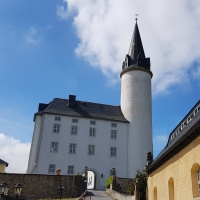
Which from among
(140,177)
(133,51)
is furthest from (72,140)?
(133,51)

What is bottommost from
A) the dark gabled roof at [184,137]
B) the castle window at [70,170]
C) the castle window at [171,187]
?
the castle window at [171,187]

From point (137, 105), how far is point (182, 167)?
1331 inches

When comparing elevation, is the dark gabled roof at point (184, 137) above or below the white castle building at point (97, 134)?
below

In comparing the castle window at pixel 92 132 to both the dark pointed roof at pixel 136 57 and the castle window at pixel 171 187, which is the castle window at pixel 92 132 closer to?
the dark pointed roof at pixel 136 57

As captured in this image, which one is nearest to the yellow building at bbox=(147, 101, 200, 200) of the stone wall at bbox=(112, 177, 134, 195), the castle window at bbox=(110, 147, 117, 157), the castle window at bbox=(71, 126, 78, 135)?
the stone wall at bbox=(112, 177, 134, 195)

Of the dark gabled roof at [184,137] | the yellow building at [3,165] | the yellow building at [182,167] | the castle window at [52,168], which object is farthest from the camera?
the yellow building at [3,165]

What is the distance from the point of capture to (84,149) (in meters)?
38.8

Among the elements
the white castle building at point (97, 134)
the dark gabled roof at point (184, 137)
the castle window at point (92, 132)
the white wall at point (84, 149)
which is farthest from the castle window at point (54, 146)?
the dark gabled roof at point (184, 137)

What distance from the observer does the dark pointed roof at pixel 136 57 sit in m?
46.6

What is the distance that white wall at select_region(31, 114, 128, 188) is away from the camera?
3728 cm

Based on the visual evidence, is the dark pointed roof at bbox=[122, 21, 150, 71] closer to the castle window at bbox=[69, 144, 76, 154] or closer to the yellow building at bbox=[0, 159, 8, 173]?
the castle window at bbox=[69, 144, 76, 154]

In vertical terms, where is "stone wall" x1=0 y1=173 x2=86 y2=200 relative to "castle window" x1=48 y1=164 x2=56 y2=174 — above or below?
below

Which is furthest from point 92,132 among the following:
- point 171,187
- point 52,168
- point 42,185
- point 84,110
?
point 171,187

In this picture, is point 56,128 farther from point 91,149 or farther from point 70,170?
point 70,170
